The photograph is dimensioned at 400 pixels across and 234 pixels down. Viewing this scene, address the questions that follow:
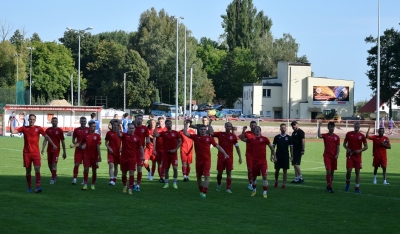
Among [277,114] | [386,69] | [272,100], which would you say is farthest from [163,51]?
[386,69]

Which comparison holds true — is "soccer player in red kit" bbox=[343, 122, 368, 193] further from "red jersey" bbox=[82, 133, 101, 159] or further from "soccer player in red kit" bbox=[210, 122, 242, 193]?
"red jersey" bbox=[82, 133, 101, 159]

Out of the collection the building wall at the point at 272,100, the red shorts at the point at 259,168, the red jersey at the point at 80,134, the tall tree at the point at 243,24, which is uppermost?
the tall tree at the point at 243,24

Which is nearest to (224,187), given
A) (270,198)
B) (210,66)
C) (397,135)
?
(270,198)

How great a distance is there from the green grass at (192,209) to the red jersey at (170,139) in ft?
3.85

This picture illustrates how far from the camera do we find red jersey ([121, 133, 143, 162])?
16938mm

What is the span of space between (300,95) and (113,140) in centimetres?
8636

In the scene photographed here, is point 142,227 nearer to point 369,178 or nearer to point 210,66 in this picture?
point 369,178

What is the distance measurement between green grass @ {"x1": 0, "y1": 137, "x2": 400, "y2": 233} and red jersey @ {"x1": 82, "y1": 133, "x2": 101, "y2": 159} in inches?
39.0

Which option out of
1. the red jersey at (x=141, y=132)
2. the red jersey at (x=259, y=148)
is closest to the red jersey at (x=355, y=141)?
the red jersey at (x=259, y=148)

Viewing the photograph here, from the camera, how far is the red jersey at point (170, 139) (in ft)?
59.3

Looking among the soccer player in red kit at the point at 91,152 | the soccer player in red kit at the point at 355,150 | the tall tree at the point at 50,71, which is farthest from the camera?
the tall tree at the point at 50,71

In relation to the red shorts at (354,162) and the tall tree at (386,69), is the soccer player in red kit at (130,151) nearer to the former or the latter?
the red shorts at (354,162)

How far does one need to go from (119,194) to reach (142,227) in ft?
16.3

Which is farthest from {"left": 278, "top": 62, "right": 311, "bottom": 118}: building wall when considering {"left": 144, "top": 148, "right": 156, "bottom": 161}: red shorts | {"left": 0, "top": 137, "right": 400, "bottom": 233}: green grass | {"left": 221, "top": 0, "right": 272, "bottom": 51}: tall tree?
{"left": 144, "top": 148, "right": 156, "bottom": 161}: red shorts
